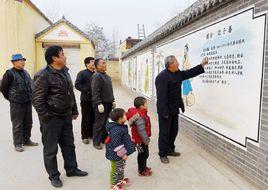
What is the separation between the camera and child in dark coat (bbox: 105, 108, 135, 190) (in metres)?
4.03

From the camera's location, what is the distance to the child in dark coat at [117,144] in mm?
4031

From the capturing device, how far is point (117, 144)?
4.03 metres

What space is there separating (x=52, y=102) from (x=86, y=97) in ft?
8.02

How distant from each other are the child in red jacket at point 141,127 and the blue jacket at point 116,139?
335 millimetres

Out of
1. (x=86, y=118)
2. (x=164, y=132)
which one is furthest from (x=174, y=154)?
(x=86, y=118)

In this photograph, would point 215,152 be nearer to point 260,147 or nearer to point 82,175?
point 260,147

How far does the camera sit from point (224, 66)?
5039 mm

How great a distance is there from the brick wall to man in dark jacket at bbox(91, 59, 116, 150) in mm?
1835

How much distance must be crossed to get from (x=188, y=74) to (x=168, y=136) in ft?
3.57

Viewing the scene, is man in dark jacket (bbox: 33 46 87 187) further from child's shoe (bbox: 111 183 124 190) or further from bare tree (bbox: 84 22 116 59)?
bare tree (bbox: 84 22 116 59)

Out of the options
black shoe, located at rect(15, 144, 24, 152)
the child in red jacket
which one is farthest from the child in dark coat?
black shoe, located at rect(15, 144, 24, 152)

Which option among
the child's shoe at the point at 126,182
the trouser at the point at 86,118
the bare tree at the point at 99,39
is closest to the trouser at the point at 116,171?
the child's shoe at the point at 126,182

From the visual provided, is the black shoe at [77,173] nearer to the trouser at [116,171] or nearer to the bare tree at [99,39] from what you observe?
the trouser at [116,171]

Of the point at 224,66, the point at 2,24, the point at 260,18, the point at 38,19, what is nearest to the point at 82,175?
the point at 224,66
